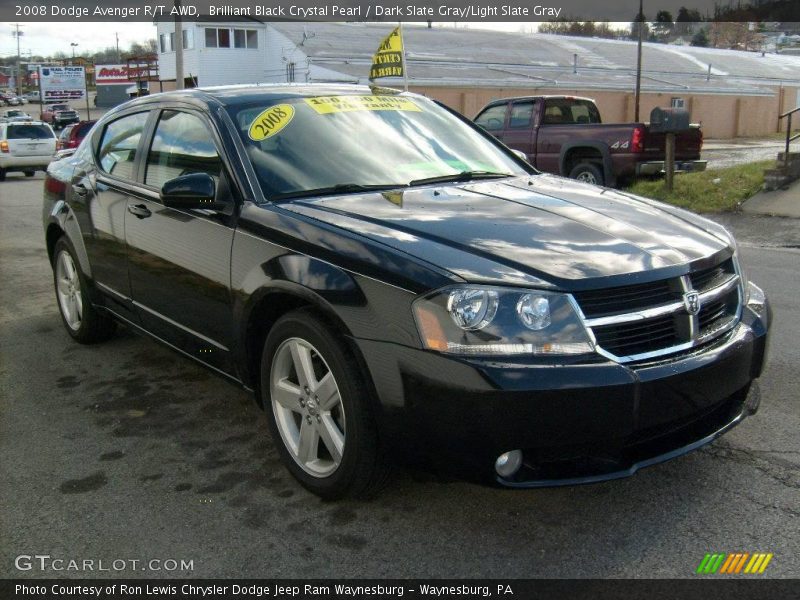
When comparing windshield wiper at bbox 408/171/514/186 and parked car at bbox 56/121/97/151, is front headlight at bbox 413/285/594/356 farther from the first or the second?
parked car at bbox 56/121/97/151

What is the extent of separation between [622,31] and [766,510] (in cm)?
6709

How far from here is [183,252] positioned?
4.11 meters

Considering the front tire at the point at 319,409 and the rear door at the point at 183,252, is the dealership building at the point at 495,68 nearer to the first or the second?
the rear door at the point at 183,252

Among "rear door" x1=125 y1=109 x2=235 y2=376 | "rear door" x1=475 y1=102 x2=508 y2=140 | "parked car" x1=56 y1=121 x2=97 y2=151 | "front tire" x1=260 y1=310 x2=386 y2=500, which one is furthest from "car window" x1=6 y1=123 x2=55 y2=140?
"front tire" x1=260 y1=310 x2=386 y2=500

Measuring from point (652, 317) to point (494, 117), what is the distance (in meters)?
13.1

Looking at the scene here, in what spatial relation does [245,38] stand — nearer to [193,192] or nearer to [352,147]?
[352,147]

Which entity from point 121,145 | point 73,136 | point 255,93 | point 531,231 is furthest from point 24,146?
point 531,231

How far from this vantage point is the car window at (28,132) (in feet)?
82.0

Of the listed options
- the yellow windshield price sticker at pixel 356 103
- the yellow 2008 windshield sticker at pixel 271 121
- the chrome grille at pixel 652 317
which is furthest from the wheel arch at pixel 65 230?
the chrome grille at pixel 652 317

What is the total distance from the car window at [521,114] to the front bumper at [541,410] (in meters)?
12.4

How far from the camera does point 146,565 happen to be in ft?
9.74

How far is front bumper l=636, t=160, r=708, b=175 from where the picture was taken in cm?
1353
